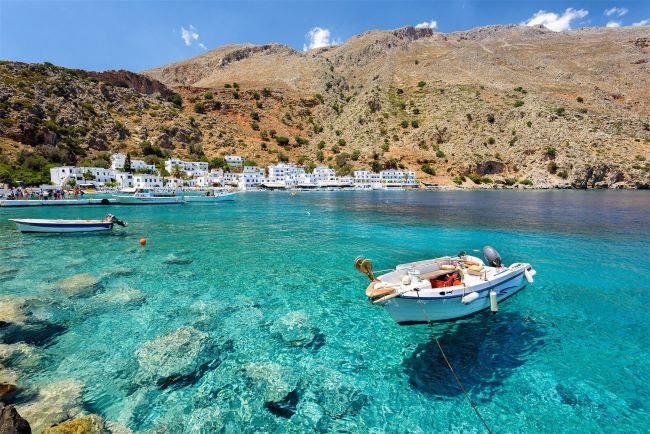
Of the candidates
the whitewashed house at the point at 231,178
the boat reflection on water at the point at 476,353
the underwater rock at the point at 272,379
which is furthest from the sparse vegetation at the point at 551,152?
the underwater rock at the point at 272,379

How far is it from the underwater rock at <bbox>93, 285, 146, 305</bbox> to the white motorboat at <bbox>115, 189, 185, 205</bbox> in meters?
44.7

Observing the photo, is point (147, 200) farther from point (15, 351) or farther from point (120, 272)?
point (15, 351)

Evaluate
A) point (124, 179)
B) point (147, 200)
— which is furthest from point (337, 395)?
point (124, 179)

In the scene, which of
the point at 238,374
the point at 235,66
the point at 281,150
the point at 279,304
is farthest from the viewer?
the point at 235,66

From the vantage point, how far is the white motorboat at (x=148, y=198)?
52.2 m

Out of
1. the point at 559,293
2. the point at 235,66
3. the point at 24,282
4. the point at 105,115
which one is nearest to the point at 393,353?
the point at 559,293

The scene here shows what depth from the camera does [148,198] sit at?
5341 cm

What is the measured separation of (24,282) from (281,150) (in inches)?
4576

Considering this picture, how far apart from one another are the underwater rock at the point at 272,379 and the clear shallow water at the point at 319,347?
0.12ft

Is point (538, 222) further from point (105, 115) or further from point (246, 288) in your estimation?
point (105, 115)

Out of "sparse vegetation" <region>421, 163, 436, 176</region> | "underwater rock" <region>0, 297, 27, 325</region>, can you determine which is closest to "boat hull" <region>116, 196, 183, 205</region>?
"underwater rock" <region>0, 297, 27, 325</region>

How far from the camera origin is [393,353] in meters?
8.98

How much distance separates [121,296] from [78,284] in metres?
2.80

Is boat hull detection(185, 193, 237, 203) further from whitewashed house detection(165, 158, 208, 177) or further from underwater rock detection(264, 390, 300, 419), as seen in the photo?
underwater rock detection(264, 390, 300, 419)
